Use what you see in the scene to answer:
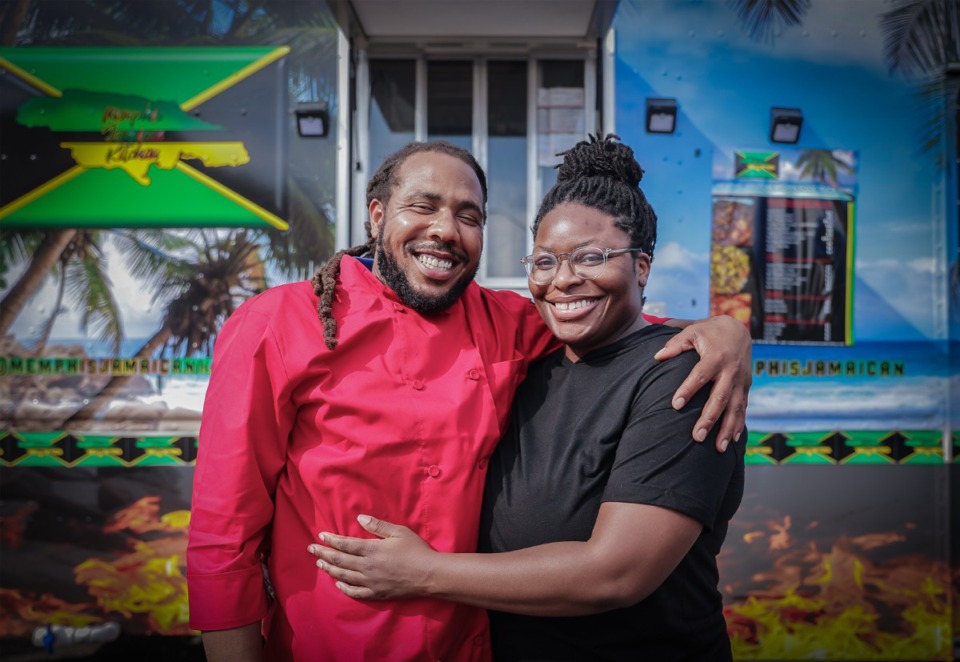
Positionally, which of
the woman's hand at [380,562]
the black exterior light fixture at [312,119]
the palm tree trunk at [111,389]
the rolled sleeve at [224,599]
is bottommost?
the rolled sleeve at [224,599]

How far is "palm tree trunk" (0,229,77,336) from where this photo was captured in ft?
10.4

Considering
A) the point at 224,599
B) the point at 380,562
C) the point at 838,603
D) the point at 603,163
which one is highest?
the point at 603,163

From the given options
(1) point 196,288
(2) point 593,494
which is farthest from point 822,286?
(1) point 196,288

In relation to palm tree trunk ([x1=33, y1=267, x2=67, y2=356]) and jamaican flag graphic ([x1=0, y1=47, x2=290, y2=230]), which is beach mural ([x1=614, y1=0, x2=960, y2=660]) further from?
palm tree trunk ([x1=33, y1=267, x2=67, y2=356])

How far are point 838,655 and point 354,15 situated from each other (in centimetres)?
406

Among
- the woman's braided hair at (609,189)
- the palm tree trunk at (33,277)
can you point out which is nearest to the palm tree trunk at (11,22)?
the palm tree trunk at (33,277)

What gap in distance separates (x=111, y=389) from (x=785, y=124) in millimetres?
3663

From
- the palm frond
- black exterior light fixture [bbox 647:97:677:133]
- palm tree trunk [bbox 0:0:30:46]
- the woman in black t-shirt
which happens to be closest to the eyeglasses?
the woman in black t-shirt

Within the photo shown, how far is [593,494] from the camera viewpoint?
5.26 feet

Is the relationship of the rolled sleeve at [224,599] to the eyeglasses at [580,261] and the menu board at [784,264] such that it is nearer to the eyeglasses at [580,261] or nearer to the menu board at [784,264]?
the eyeglasses at [580,261]

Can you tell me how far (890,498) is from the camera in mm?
3152

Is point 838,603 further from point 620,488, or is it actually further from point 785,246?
point 620,488

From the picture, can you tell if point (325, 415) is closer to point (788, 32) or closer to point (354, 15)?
point (354, 15)

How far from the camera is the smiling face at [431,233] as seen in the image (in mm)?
1848
